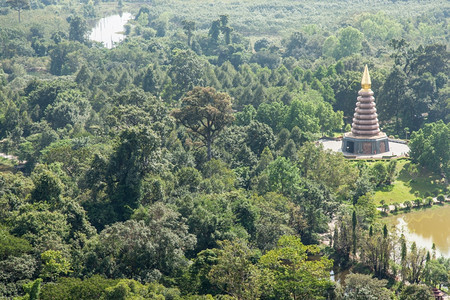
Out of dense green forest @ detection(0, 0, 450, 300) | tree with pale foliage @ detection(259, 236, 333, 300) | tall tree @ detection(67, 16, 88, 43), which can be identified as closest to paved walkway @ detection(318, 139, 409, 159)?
dense green forest @ detection(0, 0, 450, 300)

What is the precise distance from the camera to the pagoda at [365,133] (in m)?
99.2

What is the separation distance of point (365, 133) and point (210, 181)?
30017 millimetres

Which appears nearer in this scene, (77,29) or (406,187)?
(406,187)

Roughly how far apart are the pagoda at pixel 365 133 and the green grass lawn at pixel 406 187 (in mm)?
4601

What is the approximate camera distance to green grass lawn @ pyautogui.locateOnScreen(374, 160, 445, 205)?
286 feet

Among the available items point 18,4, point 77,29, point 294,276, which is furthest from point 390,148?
point 18,4

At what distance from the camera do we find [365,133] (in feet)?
327

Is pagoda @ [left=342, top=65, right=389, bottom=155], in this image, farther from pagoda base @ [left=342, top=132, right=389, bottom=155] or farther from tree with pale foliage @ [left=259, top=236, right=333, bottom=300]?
tree with pale foliage @ [left=259, top=236, right=333, bottom=300]

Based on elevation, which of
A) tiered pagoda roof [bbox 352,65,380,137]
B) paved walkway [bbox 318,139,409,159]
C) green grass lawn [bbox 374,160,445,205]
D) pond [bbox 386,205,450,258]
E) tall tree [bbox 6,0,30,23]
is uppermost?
tall tree [bbox 6,0,30,23]

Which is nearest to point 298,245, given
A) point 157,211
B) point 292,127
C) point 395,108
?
point 157,211

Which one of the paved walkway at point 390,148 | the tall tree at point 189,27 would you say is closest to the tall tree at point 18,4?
the tall tree at point 189,27

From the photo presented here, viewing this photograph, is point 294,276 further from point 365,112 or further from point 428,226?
point 365,112

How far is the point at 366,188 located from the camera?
79.4m

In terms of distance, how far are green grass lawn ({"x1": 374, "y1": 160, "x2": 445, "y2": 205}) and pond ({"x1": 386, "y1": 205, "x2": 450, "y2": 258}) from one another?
3.20 m
